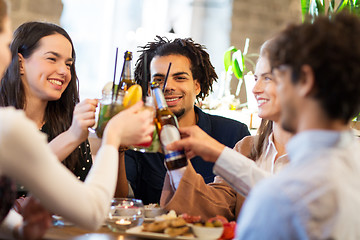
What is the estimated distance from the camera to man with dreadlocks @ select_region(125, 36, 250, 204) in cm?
234

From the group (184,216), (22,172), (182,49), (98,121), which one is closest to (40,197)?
(22,172)

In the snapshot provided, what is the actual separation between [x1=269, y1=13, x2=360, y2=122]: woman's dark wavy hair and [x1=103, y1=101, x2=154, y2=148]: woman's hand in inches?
17.2

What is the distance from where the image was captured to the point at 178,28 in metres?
4.88

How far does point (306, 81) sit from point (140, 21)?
3.79m

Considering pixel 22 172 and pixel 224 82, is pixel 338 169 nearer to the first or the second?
pixel 22 172

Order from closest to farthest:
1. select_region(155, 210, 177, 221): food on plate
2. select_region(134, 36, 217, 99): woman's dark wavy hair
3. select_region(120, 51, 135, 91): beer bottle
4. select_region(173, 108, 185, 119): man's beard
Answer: select_region(155, 210, 177, 221): food on plate < select_region(120, 51, 135, 91): beer bottle < select_region(173, 108, 185, 119): man's beard < select_region(134, 36, 217, 99): woman's dark wavy hair

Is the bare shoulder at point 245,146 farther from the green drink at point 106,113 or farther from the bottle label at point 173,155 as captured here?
the green drink at point 106,113

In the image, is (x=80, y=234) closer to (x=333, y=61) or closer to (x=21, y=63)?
(x=333, y=61)

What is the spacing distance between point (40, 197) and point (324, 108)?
2.00 feet

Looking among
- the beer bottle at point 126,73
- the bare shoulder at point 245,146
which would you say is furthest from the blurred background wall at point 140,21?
the beer bottle at point 126,73

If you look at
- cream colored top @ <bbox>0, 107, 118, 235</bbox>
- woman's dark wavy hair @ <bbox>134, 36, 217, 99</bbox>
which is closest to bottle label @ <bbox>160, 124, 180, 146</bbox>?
cream colored top @ <bbox>0, 107, 118, 235</bbox>

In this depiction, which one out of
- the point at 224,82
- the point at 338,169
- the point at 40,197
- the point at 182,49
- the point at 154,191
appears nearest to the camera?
the point at 338,169

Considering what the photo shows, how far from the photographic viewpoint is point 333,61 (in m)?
0.88

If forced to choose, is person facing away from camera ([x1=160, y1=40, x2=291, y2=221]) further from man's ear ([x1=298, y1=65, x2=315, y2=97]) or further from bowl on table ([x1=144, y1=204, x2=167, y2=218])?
man's ear ([x1=298, y1=65, x2=315, y2=97])
